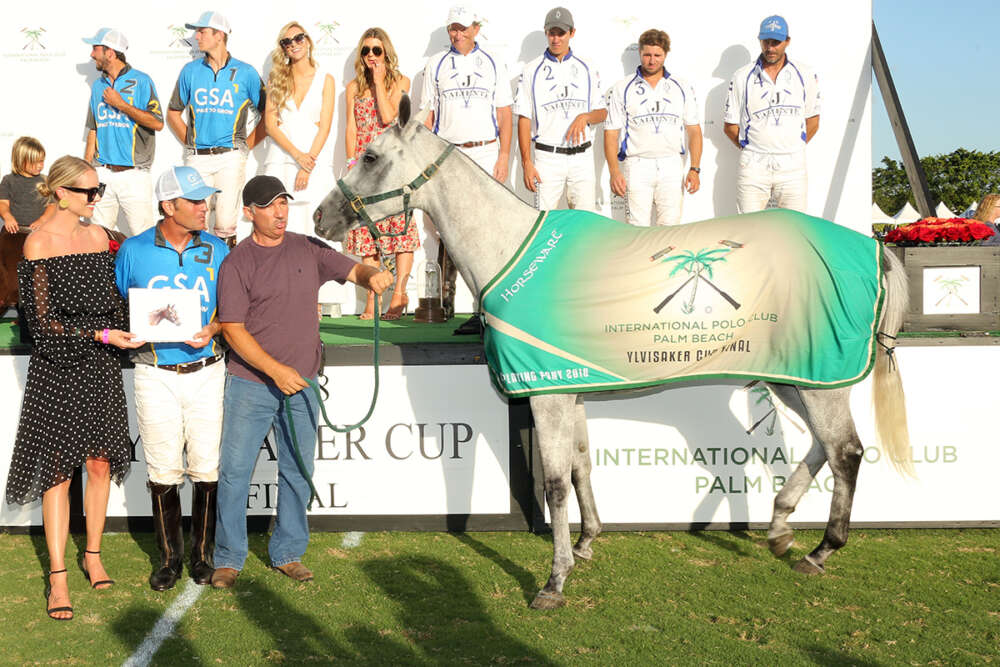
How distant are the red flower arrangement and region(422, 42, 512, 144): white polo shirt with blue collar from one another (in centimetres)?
378

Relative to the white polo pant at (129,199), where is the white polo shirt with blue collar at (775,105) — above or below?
above

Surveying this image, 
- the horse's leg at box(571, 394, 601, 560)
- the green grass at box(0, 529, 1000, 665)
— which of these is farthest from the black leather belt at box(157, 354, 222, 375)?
the horse's leg at box(571, 394, 601, 560)

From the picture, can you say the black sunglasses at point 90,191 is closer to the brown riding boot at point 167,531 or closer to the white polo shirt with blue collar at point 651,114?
the brown riding boot at point 167,531

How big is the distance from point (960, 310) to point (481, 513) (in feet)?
12.3

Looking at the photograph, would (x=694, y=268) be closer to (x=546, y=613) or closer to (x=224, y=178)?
(x=546, y=613)

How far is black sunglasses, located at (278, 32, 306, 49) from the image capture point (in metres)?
8.84

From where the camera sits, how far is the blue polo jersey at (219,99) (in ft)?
27.9

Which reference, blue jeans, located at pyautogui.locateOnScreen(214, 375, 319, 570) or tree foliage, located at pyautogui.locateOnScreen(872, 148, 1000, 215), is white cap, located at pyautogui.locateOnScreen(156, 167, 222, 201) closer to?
blue jeans, located at pyautogui.locateOnScreen(214, 375, 319, 570)

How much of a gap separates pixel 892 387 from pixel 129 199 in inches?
279

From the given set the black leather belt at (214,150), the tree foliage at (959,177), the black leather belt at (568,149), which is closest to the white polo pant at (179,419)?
the black leather belt at (214,150)

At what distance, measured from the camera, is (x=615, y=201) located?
31.6 ft

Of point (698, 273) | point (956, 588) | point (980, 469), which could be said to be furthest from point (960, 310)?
point (698, 273)

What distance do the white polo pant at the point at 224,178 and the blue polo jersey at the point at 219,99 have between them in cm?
11

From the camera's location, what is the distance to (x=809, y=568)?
5.50 meters
